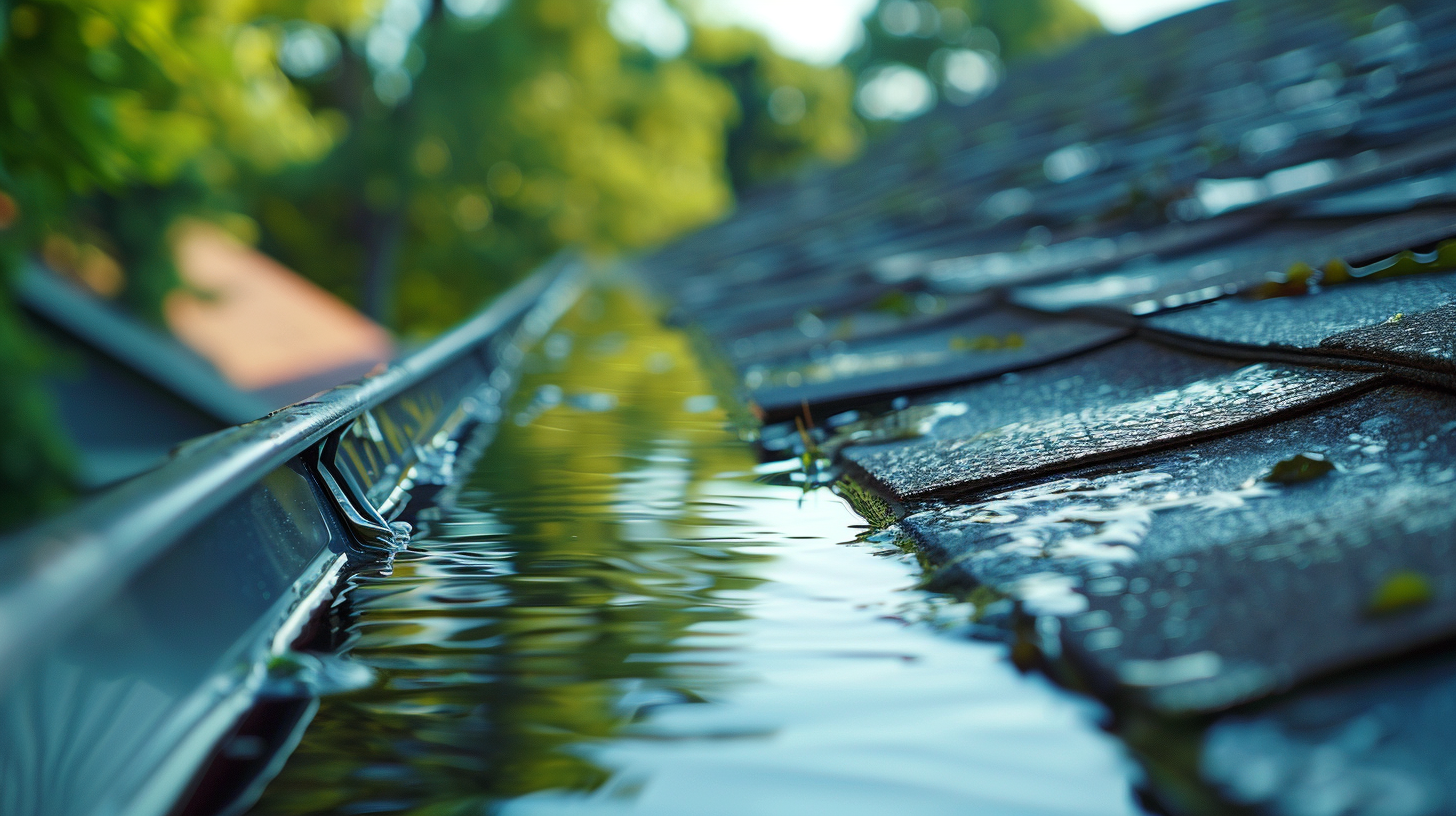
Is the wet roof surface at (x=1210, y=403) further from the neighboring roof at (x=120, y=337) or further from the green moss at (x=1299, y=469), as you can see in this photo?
the neighboring roof at (x=120, y=337)

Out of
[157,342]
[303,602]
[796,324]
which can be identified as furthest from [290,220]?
[303,602]

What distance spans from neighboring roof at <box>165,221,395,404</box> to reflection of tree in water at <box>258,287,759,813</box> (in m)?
6.58

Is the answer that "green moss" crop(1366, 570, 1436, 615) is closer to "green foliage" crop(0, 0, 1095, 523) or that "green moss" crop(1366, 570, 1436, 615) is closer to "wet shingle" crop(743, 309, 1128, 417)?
"wet shingle" crop(743, 309, 1128, 417)

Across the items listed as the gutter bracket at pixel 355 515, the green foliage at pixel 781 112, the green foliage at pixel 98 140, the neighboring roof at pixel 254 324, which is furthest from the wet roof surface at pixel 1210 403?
the green foliage at pixel 781 112

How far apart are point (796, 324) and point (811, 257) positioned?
1.41 m

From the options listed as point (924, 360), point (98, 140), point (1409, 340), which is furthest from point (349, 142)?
point (1409, 340)

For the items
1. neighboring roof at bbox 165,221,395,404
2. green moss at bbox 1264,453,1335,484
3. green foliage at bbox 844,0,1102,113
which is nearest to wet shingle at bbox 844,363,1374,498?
green moss at bbox 1264,453,1335,484

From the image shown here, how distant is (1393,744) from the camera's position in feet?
1.47

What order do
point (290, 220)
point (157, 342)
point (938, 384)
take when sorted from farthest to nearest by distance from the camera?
point (290, 220)
point (157, 342)
point (938, 384)

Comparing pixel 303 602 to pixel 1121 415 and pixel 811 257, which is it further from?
pixel 811 257

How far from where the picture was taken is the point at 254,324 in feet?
29.6

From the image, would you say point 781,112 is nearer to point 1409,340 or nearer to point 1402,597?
point 1409,340

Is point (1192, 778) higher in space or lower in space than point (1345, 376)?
lower

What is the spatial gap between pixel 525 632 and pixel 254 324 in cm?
939
